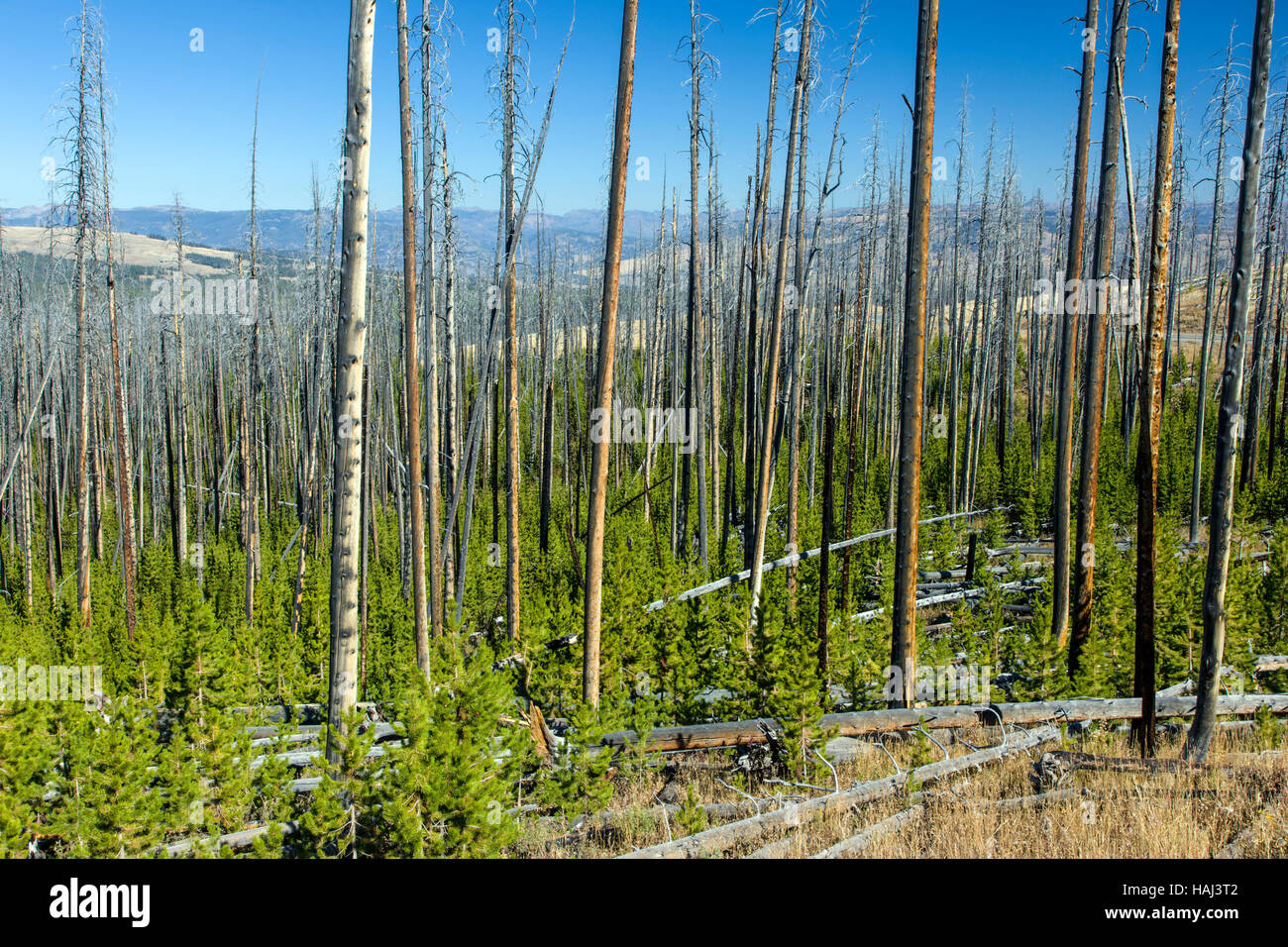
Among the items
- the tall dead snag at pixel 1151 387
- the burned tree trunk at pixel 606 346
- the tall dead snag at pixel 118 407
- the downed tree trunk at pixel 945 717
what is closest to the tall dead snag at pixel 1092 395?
the downed tree trunk at pixel 945 717

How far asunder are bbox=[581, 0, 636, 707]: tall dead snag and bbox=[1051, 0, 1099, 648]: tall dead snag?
184 inches

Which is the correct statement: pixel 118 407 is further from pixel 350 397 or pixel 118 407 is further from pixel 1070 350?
pixel 1070 350

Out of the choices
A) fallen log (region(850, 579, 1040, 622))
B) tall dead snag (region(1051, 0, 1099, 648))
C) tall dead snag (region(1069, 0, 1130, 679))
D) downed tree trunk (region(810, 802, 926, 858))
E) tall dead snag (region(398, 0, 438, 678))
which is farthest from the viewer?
fallen log (region(850, 579, 1040, 622))

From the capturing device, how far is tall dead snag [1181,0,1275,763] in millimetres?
4065

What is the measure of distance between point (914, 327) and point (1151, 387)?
1598mm

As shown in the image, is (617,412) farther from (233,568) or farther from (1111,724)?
(1111,724)

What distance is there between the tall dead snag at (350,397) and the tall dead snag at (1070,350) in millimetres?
6623

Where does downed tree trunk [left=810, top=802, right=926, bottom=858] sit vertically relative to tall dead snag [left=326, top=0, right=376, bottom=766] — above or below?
below

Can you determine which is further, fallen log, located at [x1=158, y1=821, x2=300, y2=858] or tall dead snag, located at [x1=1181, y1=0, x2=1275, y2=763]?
fallen log, located at [x1=158, y1=821, x2=300, y2=858]

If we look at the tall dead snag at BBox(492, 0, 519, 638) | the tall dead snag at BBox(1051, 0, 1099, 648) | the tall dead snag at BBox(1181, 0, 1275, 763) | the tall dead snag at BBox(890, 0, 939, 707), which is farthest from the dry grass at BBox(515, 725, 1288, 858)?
the tall dead snag at BBox(492, 0, 519, 638)

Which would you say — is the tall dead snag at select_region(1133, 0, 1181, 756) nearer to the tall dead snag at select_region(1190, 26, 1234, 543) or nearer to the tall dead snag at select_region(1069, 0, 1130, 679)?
the tall dead snag at select_region(1069, 0, 1130, 679)

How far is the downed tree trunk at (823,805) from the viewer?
4.32 meters

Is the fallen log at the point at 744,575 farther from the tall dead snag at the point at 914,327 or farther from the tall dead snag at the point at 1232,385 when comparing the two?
the tall dead snag at the point at 1232,385

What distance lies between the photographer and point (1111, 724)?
19.9 feet
